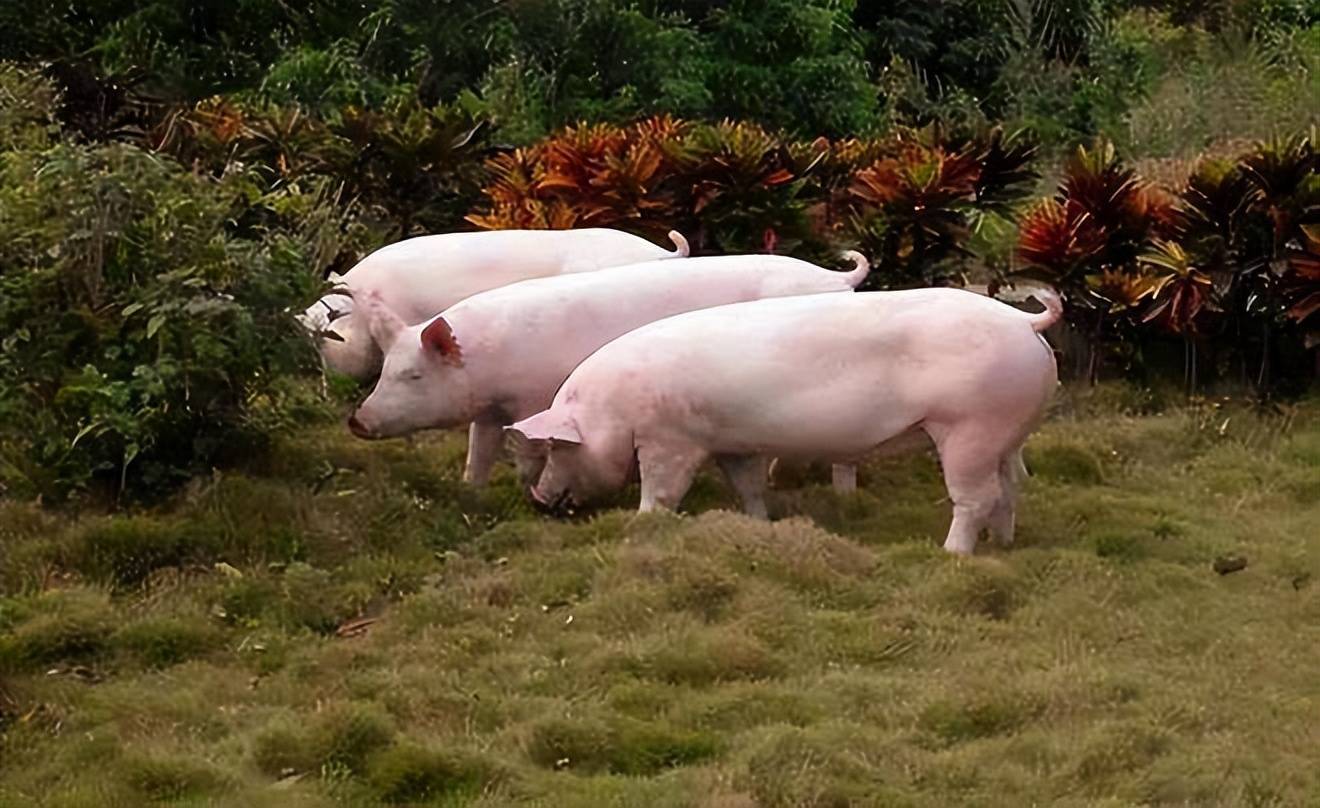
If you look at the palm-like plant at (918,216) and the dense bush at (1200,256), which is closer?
the dense bush at (1200,256)

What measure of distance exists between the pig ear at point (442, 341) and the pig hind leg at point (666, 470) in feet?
3.35

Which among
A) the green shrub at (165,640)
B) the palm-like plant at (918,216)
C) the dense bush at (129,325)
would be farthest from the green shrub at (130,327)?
the palm-like plant at (918,216)

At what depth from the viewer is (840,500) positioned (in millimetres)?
8188

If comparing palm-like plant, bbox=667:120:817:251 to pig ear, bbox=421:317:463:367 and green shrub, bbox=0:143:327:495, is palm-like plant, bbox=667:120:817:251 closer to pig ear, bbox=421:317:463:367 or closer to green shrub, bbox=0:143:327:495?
pig ear, bbox=421:317:463:367

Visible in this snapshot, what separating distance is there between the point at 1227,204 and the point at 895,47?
11880 mm

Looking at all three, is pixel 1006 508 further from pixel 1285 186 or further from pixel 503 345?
pixel 1285 186

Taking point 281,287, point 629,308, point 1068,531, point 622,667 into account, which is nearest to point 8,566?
point 281,287

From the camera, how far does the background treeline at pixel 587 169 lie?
753 centimetres

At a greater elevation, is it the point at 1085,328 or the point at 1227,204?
the point at 1227,204

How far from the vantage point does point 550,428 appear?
7637mm

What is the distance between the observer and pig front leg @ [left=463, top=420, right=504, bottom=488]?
8.38 meters

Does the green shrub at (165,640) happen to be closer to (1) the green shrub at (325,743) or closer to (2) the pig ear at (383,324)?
(1) the green shrub at (325,743)

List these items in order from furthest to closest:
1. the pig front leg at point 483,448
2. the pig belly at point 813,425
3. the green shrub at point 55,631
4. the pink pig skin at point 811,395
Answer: the pig front leg at point 483,448 < the pig belly at point 813,425 < the pink pig skin at point 811,395 < the green shrub at point 55,631

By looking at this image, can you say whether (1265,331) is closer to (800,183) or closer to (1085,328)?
(1085,328)
